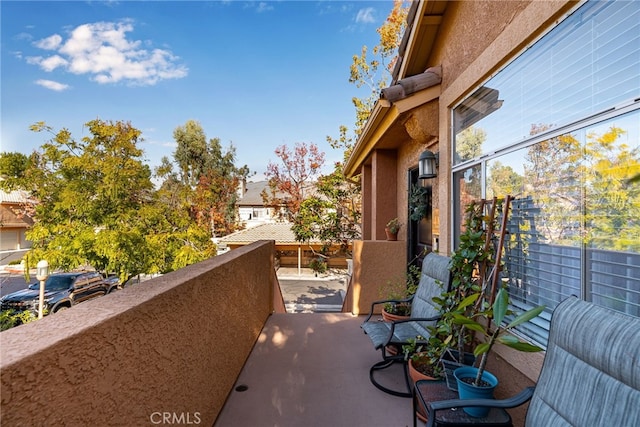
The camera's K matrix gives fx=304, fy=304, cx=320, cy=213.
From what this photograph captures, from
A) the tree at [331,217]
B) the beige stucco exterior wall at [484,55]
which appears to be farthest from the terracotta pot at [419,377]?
the tree at [331,217]

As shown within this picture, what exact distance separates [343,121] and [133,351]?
15726 millimetres

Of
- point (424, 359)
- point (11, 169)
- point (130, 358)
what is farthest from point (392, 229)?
point (11, 169)

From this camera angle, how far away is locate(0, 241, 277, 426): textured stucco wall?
3.06 ft

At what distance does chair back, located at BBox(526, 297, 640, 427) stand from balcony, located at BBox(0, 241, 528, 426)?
136cm

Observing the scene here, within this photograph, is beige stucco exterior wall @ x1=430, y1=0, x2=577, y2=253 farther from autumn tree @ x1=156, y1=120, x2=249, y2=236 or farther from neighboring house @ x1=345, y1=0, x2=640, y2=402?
autumn tree @ x1=156, y1=120, x2=249, y2=236

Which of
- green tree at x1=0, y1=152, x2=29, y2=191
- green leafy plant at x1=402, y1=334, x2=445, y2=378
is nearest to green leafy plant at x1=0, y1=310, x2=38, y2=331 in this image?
green tree at x1=0, y1=152, x2=29, y2=191

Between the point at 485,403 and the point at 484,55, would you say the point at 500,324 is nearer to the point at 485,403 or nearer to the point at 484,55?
the point at 485,403

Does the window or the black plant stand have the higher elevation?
the window

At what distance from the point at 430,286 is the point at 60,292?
1366 cm

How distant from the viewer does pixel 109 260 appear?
11.6m

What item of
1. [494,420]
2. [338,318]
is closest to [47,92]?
[338,318]

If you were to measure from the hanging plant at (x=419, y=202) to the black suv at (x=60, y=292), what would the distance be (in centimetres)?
1221

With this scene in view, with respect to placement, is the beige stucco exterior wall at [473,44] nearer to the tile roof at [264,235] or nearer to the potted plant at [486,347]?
the potted plant at [486,347]

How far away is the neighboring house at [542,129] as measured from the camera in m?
1.84
